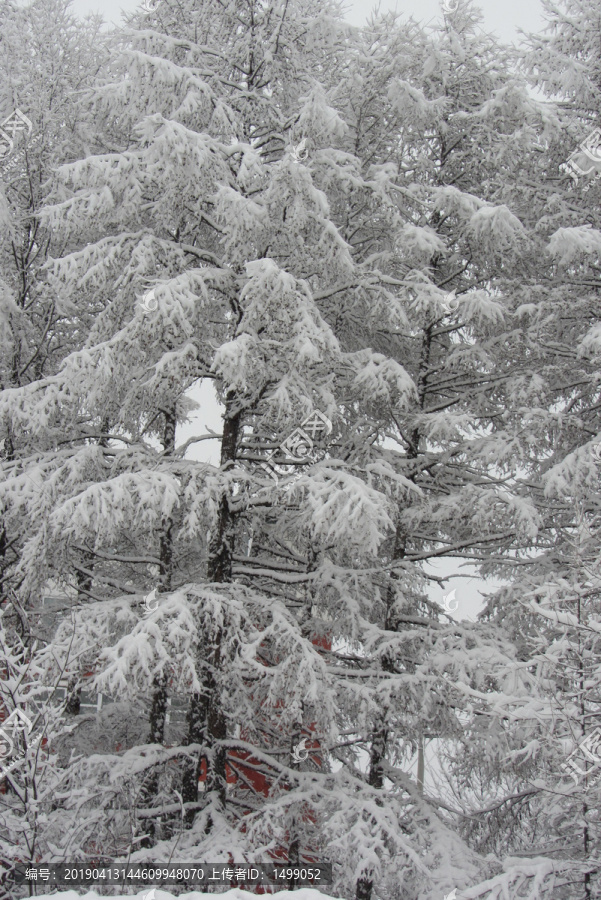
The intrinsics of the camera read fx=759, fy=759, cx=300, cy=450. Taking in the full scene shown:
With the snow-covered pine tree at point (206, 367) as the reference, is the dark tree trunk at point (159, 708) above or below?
below

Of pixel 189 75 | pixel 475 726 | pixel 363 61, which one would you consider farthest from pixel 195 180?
pixel 475 726

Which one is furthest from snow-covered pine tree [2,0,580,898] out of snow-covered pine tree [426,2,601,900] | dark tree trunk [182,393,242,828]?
snow-covered pine tree [426,2,601,900]

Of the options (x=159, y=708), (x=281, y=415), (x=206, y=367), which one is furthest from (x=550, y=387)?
(x=159, y=708)

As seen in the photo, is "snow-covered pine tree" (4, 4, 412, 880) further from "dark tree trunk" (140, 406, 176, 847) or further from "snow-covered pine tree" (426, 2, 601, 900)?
"snow-covered pine tree" (426, 2, 601, 900)

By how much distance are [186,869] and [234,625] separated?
210 centimetres

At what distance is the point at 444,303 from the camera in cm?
830

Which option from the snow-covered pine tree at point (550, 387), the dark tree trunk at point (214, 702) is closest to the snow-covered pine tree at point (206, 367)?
the dark tree trunk at point (214, 702)

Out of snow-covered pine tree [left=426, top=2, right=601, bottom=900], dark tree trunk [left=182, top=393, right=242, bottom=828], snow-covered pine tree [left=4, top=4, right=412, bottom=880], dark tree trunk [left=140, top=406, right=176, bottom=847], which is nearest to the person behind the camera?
snow-covered pine tree [left=4, top=4, right=412, bottom=880]

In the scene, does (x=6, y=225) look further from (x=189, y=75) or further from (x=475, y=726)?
(x=475, y=726)

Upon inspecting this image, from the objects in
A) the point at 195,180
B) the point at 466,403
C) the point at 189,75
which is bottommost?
the point at 466,403

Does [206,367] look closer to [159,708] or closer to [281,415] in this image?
[281,415]

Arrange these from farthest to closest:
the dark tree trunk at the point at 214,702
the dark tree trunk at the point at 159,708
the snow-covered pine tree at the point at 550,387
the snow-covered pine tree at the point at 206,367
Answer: the dark tree trunk at the point at 214,702 < the dark tree trunk at the point at 159,708 < the snow-covered pine tree at the point at 550,387 < the snow-covered pine tree at the point at 206,367

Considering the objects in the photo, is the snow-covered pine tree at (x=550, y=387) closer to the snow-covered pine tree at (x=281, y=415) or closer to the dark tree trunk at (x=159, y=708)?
the snow-covered pine tree at (x=281, y=415)

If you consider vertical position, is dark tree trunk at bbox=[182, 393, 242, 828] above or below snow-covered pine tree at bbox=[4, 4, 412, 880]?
below
